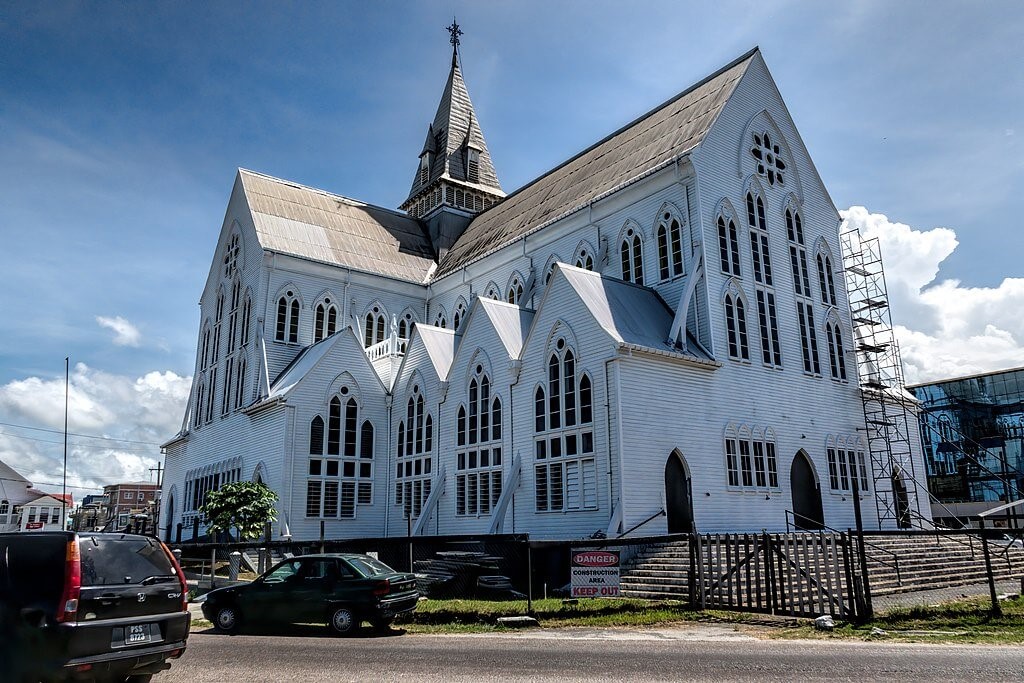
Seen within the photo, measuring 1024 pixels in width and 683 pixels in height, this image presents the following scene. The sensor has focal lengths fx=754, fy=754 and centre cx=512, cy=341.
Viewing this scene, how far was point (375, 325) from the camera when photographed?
43.8 metres

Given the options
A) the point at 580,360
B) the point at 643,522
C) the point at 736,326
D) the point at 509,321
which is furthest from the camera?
the point at 509,321

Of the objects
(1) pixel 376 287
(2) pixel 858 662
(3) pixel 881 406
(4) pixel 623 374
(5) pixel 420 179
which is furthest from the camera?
(5) pixel 420 179

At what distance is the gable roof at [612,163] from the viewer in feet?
105

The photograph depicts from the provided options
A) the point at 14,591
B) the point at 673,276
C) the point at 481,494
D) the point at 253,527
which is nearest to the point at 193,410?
the point at 253,527

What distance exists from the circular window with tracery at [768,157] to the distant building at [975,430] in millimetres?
39489

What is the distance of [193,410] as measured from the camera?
45.8 meters

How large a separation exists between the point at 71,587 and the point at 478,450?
22.2m

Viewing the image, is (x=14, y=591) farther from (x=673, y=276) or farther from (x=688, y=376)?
(x=673, y=276)

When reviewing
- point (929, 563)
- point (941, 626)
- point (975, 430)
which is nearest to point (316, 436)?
point (929, 563)

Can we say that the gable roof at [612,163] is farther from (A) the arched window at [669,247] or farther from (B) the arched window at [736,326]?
(B) the arched window at [736,326]

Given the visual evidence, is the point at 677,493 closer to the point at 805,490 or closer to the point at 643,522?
the point at 643,522

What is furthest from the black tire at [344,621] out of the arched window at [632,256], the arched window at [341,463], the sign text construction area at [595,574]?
the arched window at [341,463]

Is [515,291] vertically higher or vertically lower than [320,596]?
higher

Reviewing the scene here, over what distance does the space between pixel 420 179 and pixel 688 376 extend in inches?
1466
